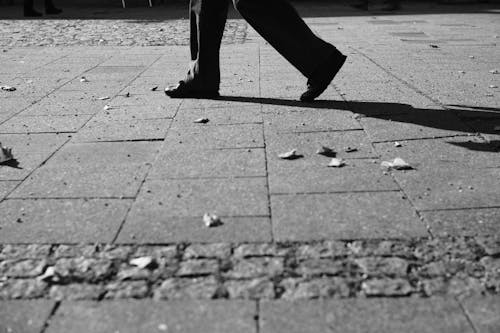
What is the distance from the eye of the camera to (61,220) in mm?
2928

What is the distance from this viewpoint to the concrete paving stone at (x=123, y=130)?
435 centimetres

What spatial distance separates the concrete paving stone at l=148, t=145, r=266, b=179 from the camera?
3527 millimetres

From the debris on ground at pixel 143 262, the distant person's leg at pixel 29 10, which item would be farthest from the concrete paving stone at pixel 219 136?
the distant person's leg at pixel 29 10

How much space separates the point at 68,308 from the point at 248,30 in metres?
10.7

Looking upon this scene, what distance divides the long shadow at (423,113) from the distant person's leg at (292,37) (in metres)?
0.27

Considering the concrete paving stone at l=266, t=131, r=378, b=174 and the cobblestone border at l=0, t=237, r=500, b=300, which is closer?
the cobblestone border at l=0, t=237, r=500, b=300

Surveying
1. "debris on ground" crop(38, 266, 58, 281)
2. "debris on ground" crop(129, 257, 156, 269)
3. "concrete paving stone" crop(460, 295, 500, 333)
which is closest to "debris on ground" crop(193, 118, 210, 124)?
"debris on ground" crop(129, 257, 156, 269)

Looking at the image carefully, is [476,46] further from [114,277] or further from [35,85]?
[114,277]

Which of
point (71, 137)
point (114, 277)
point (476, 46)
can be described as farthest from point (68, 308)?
point (476, 46)

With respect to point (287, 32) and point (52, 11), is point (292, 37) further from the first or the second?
point (52, 11)

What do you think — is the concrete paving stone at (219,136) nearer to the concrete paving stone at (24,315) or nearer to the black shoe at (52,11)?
the concrete paving stone at (24,315)

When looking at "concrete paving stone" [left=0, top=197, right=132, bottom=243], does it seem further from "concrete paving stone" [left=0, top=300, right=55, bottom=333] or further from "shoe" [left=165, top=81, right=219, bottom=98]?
"shoe" [left=165, top=81, right=219, bottom=98]

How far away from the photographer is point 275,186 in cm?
330

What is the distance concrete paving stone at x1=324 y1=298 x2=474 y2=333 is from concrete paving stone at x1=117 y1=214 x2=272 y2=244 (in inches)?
24.5
